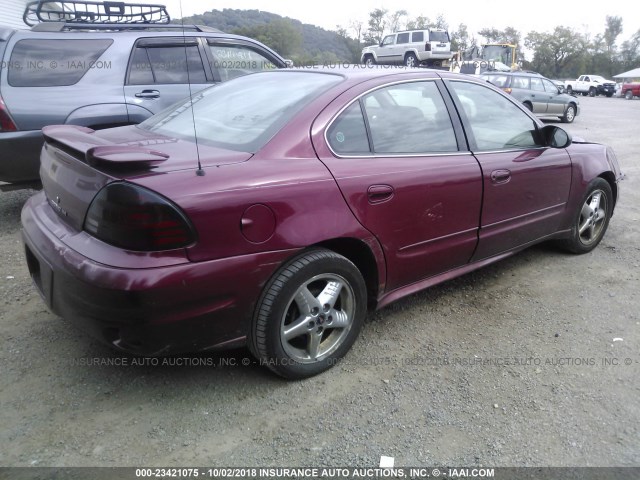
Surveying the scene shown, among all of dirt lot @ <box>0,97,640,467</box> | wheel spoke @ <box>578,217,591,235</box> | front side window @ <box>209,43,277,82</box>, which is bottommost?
dirt lot @ <box>0,97,640,467</box>

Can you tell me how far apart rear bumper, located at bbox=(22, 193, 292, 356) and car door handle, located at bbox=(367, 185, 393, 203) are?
0.60 m

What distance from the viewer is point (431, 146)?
10.2 ft

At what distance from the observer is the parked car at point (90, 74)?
441cm

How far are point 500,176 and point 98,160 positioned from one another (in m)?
2.41

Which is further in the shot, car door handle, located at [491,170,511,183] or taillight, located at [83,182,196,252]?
car door handle, located at [491,170,511,183]

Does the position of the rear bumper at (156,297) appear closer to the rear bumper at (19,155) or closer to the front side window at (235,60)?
the rear bumper at (19,155)

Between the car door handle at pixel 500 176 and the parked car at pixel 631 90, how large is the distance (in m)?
40.2

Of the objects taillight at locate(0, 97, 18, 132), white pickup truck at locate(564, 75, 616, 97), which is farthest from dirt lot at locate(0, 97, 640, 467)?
white pickup truck at locate(564, 75, 616, 97)

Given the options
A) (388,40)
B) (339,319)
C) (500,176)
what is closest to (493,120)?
(500,176)

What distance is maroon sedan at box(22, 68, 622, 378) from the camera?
2.11 meters

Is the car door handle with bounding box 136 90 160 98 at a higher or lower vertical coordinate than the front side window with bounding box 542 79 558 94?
higher

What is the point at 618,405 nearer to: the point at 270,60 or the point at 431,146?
the point at 431,146

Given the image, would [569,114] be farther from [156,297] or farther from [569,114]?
[156,297]

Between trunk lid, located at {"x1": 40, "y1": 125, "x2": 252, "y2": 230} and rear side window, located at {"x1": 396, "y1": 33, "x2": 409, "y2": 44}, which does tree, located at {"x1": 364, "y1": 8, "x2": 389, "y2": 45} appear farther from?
trunk lid, located at {"x1": 40, "y1": 125, "x2": 252, "y2": 230}
